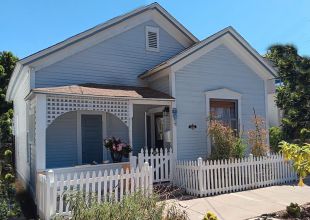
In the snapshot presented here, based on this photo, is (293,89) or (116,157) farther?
(293,89)

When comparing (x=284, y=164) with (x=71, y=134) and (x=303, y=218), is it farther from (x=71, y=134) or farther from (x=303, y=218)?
(x=71, y=134)

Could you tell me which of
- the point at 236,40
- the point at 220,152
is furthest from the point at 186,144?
the point at 236,40

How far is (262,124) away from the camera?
13.1 metres

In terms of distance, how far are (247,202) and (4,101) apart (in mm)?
18212

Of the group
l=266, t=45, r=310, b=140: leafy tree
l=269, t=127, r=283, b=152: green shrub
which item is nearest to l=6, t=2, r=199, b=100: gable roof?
l=266, t=45, r=310, b=140: leafy tree

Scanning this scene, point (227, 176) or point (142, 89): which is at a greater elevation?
point (142, 89)

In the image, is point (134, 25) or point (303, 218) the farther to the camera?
point (134, 25)

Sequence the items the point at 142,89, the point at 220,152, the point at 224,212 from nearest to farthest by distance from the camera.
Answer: the point at 224,212 < the point at 220,152 < the point at 142,89

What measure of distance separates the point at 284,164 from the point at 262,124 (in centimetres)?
213

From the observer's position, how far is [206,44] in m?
11.8

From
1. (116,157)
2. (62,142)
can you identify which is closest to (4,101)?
(62,142)

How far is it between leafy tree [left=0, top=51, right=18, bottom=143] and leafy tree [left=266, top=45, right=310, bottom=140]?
17.3m

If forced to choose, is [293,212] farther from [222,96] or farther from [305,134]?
[305,134]

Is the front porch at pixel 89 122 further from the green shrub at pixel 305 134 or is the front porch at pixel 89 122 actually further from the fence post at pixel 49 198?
the green shrub at pixel 305 134
